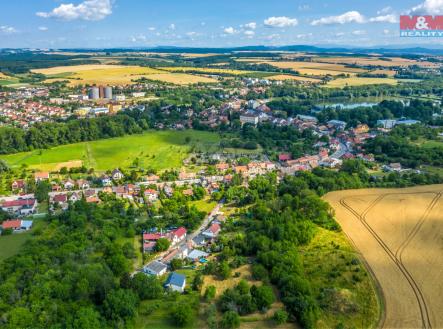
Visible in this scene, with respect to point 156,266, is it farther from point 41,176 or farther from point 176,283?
point 41,176

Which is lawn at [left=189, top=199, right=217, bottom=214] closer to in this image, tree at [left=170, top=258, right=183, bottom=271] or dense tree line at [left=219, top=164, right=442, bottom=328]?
dense tree line at [left=219, top=164, right=442, bottom=328]

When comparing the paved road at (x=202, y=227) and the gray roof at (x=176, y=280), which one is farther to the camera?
the paved road at (x=202, y=227)

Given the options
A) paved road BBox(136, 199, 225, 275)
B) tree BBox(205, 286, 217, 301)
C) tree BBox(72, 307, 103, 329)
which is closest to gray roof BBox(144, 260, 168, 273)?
paved road BBox(136, 199, 225, 275)

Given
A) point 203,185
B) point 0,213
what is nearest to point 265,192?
point 203,185

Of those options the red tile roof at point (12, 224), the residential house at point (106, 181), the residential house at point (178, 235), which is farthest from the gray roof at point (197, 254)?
the residential house at point (106, 181)

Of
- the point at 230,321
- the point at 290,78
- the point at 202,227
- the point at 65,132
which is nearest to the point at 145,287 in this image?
the point at 230,321

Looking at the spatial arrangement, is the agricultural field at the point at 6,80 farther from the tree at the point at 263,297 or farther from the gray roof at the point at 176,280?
the tree at the point at 263,297
